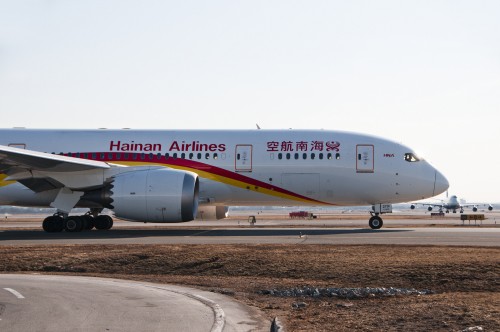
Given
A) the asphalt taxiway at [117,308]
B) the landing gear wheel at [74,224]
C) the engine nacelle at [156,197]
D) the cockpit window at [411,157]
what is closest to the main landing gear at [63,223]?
the landing gear wheel at [74,224]

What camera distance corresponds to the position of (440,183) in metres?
33.5

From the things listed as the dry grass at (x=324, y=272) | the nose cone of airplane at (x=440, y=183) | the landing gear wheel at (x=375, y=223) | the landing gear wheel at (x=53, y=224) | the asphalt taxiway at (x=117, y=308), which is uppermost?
the nose cone of airplane at (x=440, y=183)

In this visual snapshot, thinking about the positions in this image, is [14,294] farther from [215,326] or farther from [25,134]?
[25,134]

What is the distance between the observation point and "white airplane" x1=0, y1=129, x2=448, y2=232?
32031 mm

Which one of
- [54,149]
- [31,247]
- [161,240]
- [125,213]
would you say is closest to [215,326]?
[31,247]

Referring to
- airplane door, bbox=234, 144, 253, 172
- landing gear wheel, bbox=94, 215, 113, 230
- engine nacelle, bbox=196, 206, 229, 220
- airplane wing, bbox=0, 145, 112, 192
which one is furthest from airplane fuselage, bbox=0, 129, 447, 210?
landing gear wheel, bbox=94, 215, 113, 230

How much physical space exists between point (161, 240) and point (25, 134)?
1261 cm

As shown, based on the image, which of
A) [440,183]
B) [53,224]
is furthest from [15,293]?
[440,183]

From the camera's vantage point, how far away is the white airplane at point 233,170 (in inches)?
1261

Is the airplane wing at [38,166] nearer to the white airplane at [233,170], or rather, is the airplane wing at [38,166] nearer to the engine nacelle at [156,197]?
the white airplane at [233,170]

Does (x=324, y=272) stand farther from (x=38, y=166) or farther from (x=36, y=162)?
(x=38, y=166)

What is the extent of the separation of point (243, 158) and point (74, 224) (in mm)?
8499

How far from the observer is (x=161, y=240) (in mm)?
26953

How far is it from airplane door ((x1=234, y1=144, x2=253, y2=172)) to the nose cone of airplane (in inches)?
352
